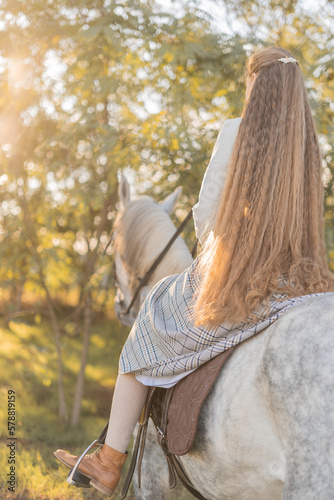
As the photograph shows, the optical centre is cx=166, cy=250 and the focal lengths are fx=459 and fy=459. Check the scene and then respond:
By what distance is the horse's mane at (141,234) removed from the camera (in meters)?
2.84

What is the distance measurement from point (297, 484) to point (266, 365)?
31 cm

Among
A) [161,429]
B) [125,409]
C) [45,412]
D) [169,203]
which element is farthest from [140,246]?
[45,412]

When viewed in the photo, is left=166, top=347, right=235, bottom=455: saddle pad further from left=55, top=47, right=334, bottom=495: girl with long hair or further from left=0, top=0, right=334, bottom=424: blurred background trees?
left=0, top=0, right=334, bottom=424: blurred background trees

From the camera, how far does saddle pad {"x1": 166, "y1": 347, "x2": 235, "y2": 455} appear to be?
154 centimetres

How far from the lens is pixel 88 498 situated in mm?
3266

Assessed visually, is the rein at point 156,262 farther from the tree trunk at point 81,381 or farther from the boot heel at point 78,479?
the tree trunk at point 81,381

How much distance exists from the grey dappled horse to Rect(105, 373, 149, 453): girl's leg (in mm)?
274

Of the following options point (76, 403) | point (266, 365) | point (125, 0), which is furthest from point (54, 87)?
point (266, 365)

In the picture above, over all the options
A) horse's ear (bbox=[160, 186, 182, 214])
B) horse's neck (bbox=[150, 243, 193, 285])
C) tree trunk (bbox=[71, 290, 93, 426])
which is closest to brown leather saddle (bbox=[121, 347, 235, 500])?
horse's neck (bbox=[150, 243, 193, 285])

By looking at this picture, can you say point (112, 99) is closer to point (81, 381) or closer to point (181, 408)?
point (81, 381)

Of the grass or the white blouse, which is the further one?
the grass

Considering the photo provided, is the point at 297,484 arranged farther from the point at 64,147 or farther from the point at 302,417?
the point at 64,147

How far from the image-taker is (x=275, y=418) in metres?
1.31

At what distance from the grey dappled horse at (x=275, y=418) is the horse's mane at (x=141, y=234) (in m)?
1.35
